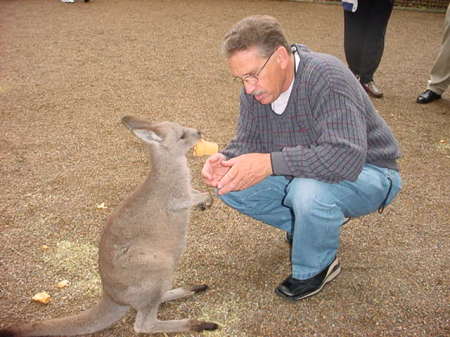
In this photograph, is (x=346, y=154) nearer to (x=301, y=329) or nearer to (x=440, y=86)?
(x=301, y=329)

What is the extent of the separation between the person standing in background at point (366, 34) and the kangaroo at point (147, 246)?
3227mm

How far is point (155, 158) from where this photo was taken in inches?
89.5

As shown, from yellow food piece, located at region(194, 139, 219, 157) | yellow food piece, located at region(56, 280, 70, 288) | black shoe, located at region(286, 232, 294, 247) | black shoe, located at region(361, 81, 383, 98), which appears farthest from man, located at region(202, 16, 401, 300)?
black shoe, located at region(361, 81, 383, 98)

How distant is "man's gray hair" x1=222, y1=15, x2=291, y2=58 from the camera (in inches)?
79.2

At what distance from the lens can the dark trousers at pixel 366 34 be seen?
15.2 ft

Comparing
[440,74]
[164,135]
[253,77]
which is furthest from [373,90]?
[164,135]

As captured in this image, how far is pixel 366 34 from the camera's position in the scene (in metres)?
4.79

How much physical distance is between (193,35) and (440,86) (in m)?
4.06

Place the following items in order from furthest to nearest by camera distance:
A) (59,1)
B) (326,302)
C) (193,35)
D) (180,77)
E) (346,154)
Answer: (59,1)
(193,35)
(180,77)
(326,302)
(346,154)

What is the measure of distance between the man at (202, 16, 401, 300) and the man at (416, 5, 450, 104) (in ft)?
9.85

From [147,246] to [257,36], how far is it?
1.13m

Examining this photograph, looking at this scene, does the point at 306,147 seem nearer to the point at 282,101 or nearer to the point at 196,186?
the point at 282,101

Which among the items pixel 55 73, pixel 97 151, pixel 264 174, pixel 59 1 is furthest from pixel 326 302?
pixel 59 1

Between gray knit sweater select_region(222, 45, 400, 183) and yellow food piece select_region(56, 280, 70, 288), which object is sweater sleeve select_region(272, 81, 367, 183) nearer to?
gray knit sweater select_region(222, 45, 400, 183)
